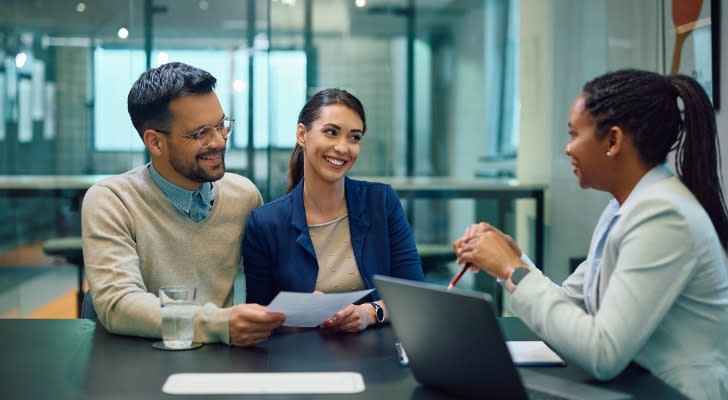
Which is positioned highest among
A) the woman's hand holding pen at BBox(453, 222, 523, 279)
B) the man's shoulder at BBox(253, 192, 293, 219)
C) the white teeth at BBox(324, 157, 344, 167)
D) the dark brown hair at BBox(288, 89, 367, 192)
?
the dark brown hair at BBox(288, 89, 367, 192)

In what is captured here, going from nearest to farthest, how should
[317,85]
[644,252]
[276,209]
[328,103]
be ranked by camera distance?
[644,252] → [276,209] → [328,103] → [317,85]

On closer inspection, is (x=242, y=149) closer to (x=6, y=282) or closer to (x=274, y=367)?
(x=6, y=282)

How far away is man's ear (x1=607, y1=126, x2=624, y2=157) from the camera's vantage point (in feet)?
4.99

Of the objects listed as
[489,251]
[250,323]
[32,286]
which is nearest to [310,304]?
[250,323]

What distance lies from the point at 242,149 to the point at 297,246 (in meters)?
2.32

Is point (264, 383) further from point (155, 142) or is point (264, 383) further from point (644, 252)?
point (155, 142)

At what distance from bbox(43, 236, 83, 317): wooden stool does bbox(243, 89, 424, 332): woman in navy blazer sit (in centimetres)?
234

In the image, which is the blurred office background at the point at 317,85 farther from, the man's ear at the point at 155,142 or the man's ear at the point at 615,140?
the man's ear at the point at 615,140

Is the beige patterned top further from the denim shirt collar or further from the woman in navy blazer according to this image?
the denim shirt collar

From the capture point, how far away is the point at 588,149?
1565mm

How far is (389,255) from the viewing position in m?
2.22

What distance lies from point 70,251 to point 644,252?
348 cm

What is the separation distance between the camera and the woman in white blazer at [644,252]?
1.38 metres

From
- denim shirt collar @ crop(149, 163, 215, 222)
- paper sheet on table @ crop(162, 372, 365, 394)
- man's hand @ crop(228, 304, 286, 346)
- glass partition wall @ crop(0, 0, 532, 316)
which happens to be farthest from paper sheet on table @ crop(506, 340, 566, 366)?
glass partition wall @ crop(0, 0, 532, 316)
